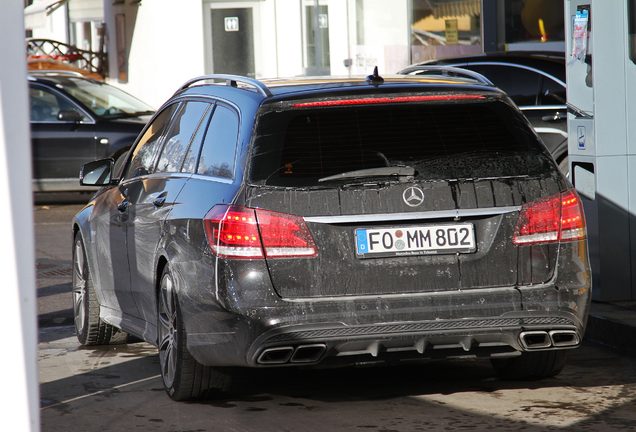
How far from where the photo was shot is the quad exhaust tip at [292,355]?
4391 mm

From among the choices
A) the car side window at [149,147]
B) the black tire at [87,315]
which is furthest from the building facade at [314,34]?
the car side window at [149,147]

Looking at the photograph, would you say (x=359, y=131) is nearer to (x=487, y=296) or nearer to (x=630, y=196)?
(x=487, y=296)

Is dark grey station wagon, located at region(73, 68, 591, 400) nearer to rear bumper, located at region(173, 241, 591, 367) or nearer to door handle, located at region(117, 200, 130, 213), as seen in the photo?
rear bumper, located at region(173, 241, 591, 367)

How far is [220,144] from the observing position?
4.92 metres

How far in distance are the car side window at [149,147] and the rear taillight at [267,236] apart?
1485mm

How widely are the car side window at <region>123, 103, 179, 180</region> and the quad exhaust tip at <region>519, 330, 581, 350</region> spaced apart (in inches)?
94.1

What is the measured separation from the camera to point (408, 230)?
4484mm

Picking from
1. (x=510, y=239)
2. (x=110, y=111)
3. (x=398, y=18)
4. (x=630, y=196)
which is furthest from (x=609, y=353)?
(x=398, y=18)

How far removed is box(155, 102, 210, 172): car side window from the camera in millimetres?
5375

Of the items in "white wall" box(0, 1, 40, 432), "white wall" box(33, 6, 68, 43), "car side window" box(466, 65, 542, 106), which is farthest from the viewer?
"white wall" box(33, 6, 68, 43)

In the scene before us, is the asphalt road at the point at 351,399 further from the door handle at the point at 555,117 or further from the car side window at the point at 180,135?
the door handle at the point at 555,117

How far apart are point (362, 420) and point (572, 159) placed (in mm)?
3442

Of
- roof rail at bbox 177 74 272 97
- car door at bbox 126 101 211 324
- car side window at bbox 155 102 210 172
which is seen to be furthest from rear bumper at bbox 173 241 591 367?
car side window at bbox 155 102 210 172

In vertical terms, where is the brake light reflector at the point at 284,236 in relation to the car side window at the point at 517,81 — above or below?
below
